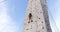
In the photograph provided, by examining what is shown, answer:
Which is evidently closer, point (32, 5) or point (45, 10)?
point (32, 5)

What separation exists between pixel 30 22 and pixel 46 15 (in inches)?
88.7

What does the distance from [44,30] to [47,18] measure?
8.67 feet

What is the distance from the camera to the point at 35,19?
1242cm

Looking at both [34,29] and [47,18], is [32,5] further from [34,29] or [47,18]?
[34,29]

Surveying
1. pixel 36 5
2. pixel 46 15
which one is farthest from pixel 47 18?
pixel 36 5

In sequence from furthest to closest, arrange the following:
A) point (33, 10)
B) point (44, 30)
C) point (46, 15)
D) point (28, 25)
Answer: point (46, 15), point (33, 10), point (28, 25), point (44, 30)

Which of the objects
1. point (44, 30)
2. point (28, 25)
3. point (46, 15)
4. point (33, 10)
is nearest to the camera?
point (44, 30)

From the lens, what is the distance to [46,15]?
46.5 ft

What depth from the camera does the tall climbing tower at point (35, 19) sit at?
38.5 feet

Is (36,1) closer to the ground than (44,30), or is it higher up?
higher up

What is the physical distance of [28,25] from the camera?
483 inches

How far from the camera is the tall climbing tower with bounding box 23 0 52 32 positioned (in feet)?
38.5

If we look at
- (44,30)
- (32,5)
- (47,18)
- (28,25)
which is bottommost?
(44,30)

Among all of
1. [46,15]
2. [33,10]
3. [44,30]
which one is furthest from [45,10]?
[44,30]
